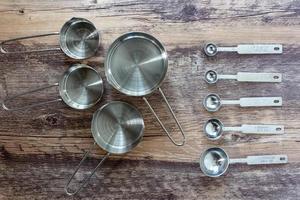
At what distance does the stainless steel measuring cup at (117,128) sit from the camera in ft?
3.60

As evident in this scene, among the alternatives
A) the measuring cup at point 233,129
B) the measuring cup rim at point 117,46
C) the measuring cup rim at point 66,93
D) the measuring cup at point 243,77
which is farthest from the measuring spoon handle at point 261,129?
the measuring cup rim at point 66,93

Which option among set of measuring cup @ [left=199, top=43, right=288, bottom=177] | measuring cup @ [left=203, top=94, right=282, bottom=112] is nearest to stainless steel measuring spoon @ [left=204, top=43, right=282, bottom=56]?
set of measuring cup @ [left=199, top=43, right=288, bottom=177]

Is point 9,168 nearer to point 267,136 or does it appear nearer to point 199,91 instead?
point 199,91

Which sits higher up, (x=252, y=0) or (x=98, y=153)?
(x=252, y=0)

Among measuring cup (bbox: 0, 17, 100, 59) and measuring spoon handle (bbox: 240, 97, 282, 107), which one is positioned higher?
measuring cup (bbox: 0, 17, 100, 59)

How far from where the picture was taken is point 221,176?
112 cm

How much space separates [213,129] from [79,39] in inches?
15.2

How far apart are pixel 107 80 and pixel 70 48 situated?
117 millimetres

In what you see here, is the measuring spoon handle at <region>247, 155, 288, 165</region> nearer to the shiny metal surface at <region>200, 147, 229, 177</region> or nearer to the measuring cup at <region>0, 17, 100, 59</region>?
the shiny metal surface at <region>200, 147, 229, 177</region>

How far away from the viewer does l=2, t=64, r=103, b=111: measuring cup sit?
1.09 m

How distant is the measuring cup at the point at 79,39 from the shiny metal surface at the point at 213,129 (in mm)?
322

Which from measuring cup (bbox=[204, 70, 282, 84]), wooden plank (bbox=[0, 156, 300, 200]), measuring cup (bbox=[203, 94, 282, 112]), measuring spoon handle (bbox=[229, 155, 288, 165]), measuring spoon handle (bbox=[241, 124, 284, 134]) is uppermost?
measuring cup (bbox=[204, 70, 282, 84])

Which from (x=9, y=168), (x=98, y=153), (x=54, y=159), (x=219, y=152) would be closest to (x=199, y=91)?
(x=219, y=152)

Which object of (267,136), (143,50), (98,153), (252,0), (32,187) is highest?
(252,0)
